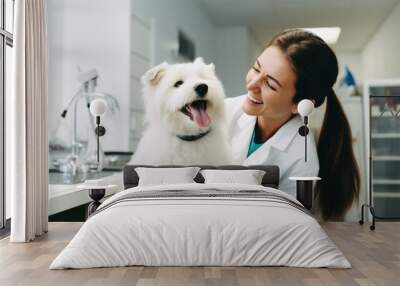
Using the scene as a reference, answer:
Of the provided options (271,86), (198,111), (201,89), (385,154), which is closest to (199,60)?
(201,89)

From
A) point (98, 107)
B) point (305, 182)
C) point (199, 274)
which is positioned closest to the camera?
point (199, 274)

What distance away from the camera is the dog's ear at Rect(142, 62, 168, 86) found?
5215mm

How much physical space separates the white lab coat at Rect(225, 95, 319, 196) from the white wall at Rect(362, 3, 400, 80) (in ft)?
2.68

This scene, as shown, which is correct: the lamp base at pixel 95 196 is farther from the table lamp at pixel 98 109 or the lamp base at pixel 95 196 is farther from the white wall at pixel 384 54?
the white wall at pixel 384 54

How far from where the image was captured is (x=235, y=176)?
15.9 feet

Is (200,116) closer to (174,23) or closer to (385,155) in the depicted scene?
(174,23)

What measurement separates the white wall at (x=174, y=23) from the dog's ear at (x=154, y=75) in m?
0.09

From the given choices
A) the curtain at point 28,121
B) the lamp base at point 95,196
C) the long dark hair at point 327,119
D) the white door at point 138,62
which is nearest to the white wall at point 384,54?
the long dark hair at point 327,119

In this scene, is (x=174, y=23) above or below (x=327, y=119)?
above

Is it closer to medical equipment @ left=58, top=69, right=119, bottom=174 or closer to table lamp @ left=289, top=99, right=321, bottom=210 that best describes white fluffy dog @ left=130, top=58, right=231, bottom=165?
medical equipment @ left=58, top=69, right=119, bottom=174

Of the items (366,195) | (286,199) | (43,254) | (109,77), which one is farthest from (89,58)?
(366,195)

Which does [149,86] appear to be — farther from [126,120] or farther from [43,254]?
[43,254]

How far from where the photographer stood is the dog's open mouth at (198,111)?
500 centimetres

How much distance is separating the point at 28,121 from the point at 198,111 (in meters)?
1.47
